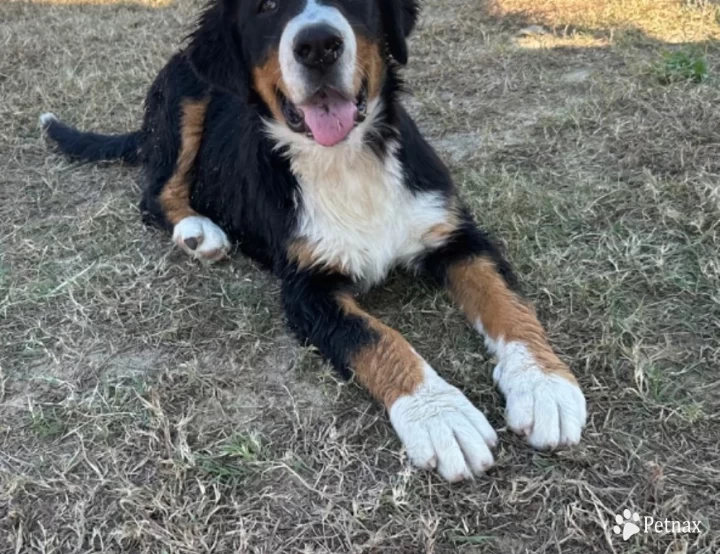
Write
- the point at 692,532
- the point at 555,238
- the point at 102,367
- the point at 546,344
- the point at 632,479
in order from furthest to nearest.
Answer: the point at 555,238 < the point at 102,367 < the point at 546,344 < the point at 632,479 < the point at 692,532

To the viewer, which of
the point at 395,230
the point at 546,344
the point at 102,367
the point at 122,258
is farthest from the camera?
the point at 122,258

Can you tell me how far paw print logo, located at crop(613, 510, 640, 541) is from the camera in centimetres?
209

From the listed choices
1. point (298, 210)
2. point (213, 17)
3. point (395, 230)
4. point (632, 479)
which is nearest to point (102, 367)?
point (298, 210)

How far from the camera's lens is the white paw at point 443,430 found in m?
2.35

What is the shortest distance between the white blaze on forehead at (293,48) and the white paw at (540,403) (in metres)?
1.31

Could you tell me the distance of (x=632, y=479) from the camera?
7.50 ft

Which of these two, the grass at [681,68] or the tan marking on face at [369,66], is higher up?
the tan marking on face at [369,66]

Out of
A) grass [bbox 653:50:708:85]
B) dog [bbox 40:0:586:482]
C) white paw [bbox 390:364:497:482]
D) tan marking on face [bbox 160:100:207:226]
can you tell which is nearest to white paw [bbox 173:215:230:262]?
dog [bbox 40:0:586:482]

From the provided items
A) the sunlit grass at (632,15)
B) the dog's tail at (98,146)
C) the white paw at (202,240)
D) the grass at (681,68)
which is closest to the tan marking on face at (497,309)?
the white paw at (202,240)

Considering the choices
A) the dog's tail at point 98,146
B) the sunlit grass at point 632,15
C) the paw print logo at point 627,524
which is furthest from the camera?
the sunlit grass at point 632,15

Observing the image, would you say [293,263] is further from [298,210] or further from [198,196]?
[198,196]

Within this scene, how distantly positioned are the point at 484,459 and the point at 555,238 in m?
1.59

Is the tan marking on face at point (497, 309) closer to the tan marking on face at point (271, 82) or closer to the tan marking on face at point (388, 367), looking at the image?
the tan marking on face at point (388, 367)

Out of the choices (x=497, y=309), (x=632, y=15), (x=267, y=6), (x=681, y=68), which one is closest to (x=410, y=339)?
(x=497, y=309)
